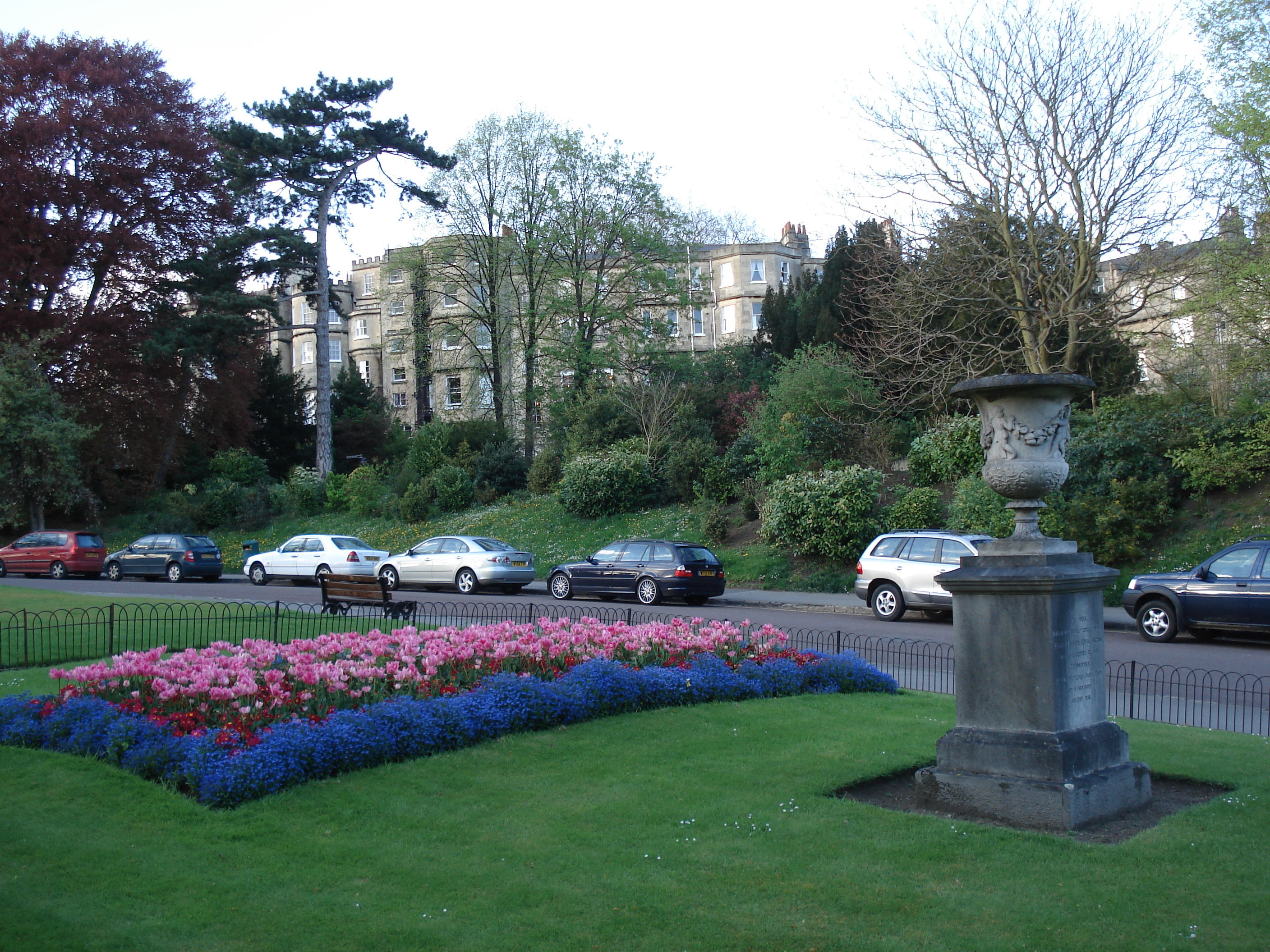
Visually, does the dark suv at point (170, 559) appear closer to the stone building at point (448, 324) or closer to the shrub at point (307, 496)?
the shrub at point (307, 496)

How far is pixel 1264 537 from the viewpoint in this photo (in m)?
19.2

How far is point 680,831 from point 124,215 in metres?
40.1

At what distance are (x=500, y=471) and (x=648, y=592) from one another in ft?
52.5

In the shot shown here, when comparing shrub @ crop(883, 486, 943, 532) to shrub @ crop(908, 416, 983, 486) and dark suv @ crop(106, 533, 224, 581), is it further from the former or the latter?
dark suv @ crop(106, 533, 224, 581)

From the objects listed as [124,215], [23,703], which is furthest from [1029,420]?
[124,215]

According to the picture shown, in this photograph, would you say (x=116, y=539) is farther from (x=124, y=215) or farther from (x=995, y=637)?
(x=995, y=637)

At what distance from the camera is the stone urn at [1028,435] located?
7.11 m

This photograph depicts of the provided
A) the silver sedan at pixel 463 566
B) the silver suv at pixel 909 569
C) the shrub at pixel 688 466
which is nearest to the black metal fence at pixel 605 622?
the silver suv at pixel 909 569

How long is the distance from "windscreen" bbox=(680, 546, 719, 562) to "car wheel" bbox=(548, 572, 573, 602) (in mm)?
3072

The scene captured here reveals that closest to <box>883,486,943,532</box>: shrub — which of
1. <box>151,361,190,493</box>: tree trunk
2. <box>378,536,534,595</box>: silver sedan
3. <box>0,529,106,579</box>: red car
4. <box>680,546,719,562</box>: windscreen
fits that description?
<box>680,546,719,562</box>: windscreen

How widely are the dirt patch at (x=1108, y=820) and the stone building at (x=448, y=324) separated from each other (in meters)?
30.0

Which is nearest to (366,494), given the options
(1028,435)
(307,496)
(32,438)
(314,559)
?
(307,496)

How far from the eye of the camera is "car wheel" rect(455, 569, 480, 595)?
25.9m

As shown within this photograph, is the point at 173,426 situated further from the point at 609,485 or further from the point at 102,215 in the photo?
the point at 609,485
